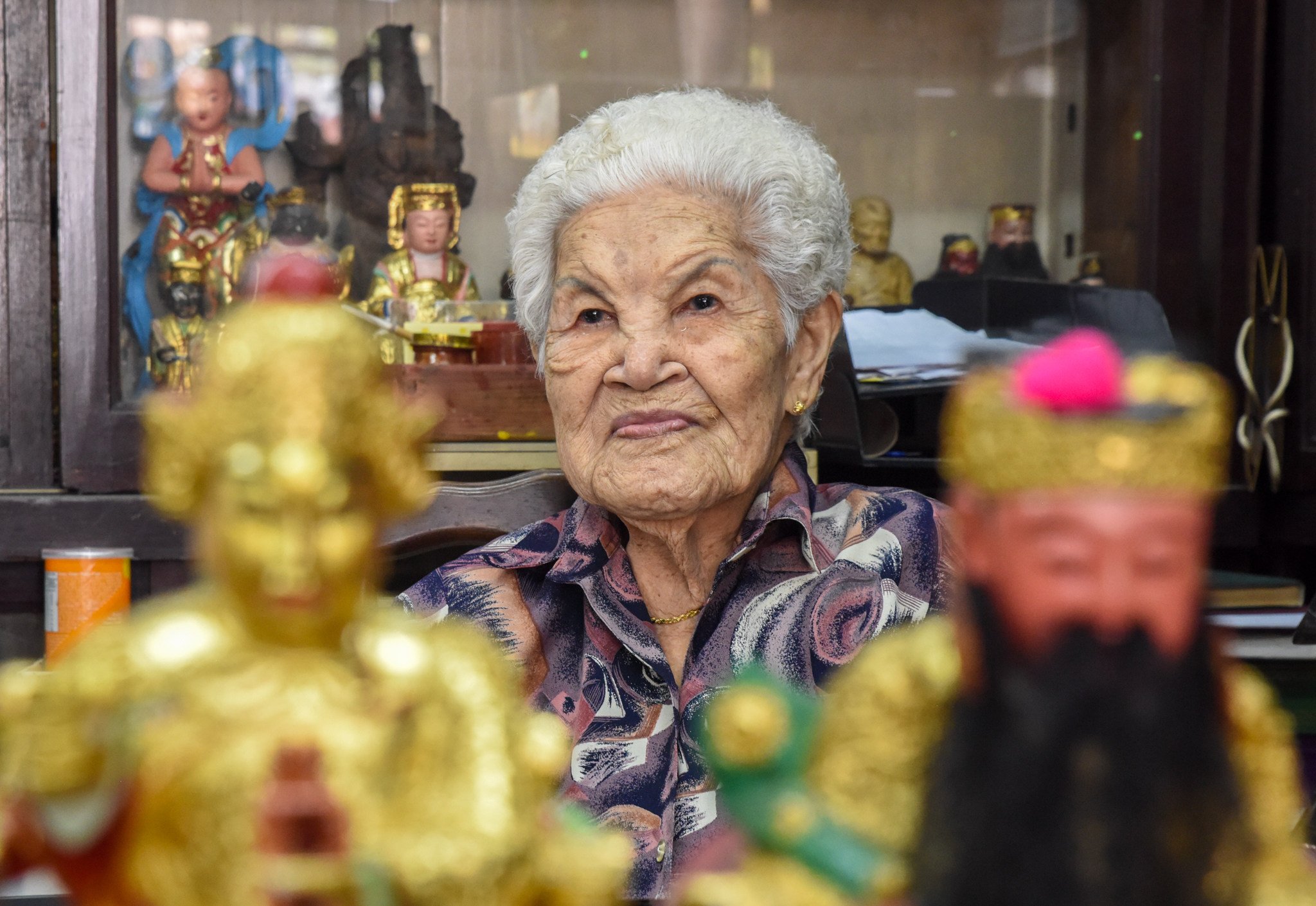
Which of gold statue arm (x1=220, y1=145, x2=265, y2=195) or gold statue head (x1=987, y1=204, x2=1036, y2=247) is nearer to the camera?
gold statue arm (x1=220, y1=145, x2=265, y2=195)

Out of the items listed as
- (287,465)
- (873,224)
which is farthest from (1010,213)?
(287,465)

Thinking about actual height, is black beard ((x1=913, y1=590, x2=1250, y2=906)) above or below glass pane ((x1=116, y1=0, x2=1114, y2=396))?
below

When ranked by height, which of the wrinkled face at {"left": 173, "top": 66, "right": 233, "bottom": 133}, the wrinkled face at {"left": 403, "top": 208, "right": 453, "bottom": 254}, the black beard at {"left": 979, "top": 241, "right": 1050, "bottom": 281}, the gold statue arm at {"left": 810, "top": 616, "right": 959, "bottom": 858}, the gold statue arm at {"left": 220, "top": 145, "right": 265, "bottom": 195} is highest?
the wrinkled face at {"left": 173, "top": 66, "right": 233, "bottom": 133}

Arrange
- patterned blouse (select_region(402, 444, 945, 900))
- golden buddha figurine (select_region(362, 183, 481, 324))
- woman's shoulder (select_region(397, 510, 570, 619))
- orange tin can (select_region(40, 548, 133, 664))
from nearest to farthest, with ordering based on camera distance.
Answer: patterned blouse (select_region(402, 444, 945, 900)), woman's shoulder (select_region(397, 510, 570, 619)), orange tin can (select_region(40, 548, 133, 664)), golden buddha figurine (select_region(362, 183, 481, 324))

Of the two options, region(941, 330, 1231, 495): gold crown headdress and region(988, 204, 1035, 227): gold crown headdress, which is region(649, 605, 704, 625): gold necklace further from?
region(988, 204, 1035, 227): gold crown headdress

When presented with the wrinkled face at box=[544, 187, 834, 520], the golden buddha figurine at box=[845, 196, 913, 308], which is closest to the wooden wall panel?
the wrinkled face at box=[544, 187, 834, 520]

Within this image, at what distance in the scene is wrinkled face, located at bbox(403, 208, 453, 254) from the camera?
8.95ft

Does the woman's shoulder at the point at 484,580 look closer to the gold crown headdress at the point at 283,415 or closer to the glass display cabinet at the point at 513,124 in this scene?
the glass display cabinet at the point at 513,124

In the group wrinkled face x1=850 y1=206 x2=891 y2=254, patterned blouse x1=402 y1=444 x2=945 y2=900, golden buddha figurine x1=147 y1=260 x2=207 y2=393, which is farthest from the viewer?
wrinkled face x1=850 y1=206 x2=891 y2=254

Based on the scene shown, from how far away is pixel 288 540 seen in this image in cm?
49

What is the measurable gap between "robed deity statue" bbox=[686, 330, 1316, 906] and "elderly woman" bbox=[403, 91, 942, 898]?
0.78 m

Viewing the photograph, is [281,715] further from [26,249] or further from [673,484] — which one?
[26,249]

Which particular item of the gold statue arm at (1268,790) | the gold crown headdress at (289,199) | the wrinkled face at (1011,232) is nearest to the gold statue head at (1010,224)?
the wrinkled face at (1011,232)

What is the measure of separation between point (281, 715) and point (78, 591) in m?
1.45
